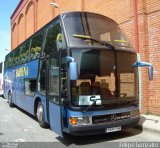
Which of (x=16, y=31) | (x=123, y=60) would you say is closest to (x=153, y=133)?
(x=123, y=60)

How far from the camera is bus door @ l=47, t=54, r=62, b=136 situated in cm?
716

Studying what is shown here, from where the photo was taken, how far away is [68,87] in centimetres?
664

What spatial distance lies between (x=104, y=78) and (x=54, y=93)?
143 cm

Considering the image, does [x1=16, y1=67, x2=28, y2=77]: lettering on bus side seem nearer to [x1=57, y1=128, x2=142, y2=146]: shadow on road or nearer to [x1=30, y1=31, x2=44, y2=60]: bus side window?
[x1=30, y1=31, x2=44, y2=60]: bus side window

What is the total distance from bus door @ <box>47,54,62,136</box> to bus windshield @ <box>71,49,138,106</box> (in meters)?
0.75

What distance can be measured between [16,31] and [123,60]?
31107 mm

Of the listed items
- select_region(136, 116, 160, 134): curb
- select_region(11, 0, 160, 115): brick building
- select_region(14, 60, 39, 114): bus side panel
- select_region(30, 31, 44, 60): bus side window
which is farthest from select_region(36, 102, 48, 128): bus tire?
select_region(11, 0, 160, 115): brick building

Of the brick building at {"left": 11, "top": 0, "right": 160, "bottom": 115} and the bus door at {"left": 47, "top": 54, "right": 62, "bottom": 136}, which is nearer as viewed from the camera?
the bus door at {"left": 47, "top": 54, "right": 62, "bottom": 136}

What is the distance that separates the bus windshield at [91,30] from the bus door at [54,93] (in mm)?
768

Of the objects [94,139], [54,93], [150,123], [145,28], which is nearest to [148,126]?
[150,123]

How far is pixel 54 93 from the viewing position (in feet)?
24.7

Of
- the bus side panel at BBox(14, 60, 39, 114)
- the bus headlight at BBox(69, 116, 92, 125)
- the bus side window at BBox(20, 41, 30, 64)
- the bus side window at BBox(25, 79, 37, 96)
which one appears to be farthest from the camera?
the bus side window at BBox(20, 41, 30, 64)

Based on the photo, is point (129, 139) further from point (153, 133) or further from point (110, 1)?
point (110, 1)

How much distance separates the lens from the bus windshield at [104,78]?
6.69 m
